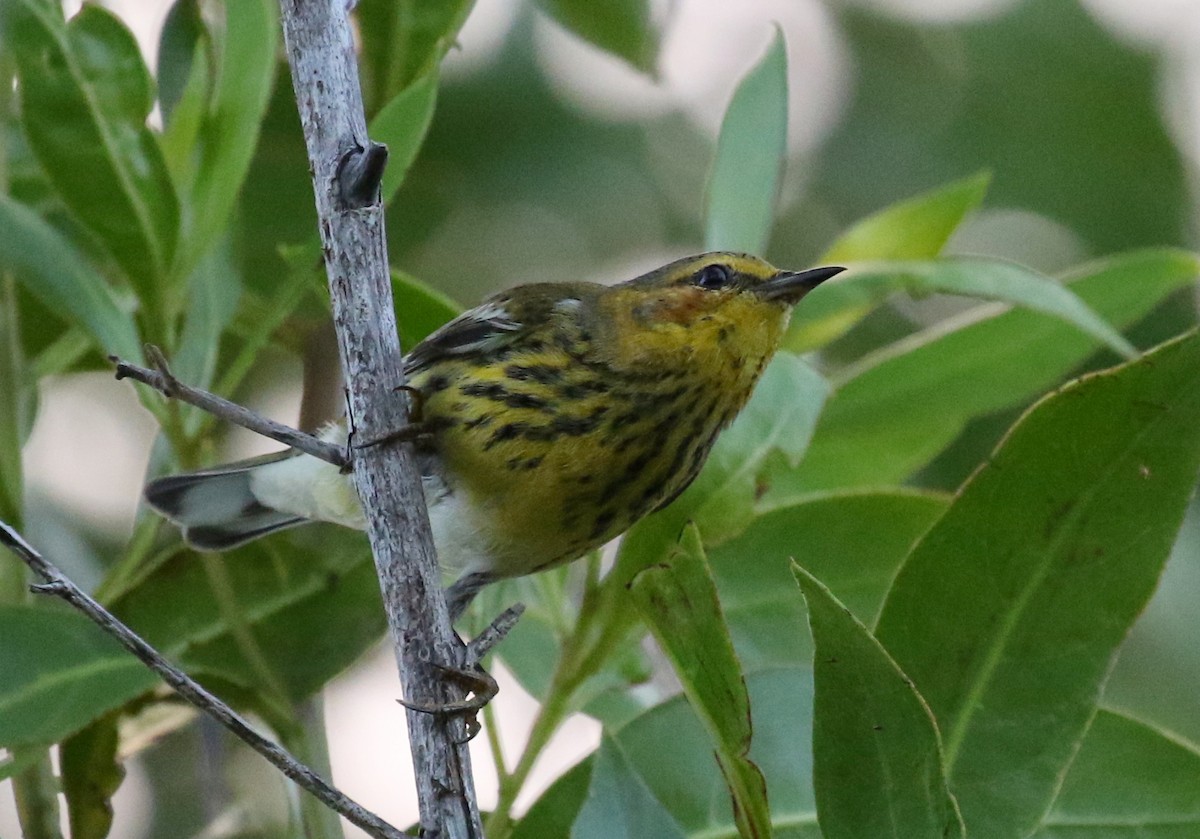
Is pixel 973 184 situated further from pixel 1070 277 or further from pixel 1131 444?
pixel 1131 444

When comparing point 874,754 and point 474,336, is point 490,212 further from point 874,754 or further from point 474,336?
point 874,754

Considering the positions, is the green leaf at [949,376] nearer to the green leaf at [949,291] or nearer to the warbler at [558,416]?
the green leaf at [949,291]

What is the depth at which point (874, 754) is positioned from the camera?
5.25ft

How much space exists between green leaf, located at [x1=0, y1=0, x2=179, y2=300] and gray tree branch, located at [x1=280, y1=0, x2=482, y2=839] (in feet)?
1.46

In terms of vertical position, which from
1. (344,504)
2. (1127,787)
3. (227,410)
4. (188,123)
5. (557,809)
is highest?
(188,123)

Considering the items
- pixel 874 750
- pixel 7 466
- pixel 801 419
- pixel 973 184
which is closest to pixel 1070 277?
pixel 973 184

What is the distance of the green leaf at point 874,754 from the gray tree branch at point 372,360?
1.30 ft

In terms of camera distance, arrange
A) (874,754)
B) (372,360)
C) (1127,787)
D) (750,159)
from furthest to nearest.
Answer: (750,159) < (1127,787) < (372,360) < (874,754)

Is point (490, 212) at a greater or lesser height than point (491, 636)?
greater

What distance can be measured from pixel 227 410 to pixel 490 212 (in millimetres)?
2301

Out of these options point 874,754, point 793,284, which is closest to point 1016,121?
point 793,284

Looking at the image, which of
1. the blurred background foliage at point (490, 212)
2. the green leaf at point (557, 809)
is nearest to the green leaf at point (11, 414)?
the blurred background foliage at point (490, 212)

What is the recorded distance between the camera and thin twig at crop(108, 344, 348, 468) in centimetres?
168

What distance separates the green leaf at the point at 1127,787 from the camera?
1.95 meters
